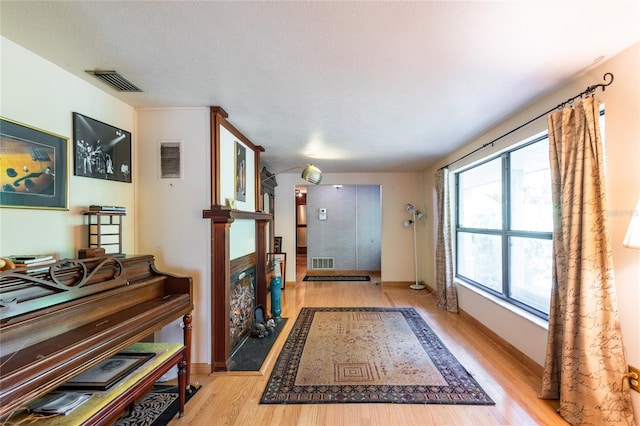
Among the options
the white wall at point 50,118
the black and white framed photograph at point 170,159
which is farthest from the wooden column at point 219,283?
the white wall at point 50,118

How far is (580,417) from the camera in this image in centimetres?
183

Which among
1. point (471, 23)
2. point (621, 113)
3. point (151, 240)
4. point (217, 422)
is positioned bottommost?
point (217, 422)

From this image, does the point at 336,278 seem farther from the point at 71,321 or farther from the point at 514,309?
the point at 71,321

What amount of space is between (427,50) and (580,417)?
2502 mm

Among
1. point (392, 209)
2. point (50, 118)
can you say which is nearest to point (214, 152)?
point (50, 118)

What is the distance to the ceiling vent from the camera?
75.1 inches

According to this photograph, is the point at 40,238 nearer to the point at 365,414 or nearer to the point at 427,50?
the point at 365,414

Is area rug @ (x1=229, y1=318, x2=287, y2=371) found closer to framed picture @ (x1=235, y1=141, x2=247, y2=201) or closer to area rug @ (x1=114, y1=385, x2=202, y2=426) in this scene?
area rug @ (x1=114, y1=385, x2=202, y2=426)

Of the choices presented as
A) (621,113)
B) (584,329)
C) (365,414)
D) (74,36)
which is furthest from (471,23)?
(365,414)

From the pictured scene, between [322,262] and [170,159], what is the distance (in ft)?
17.3

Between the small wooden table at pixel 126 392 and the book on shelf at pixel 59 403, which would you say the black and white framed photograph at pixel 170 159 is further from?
the book on shelf at pixel 59 403

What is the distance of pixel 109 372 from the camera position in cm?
162

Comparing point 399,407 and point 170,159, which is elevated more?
point 170,159

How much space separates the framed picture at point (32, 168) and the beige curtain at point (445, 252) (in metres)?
4.35
